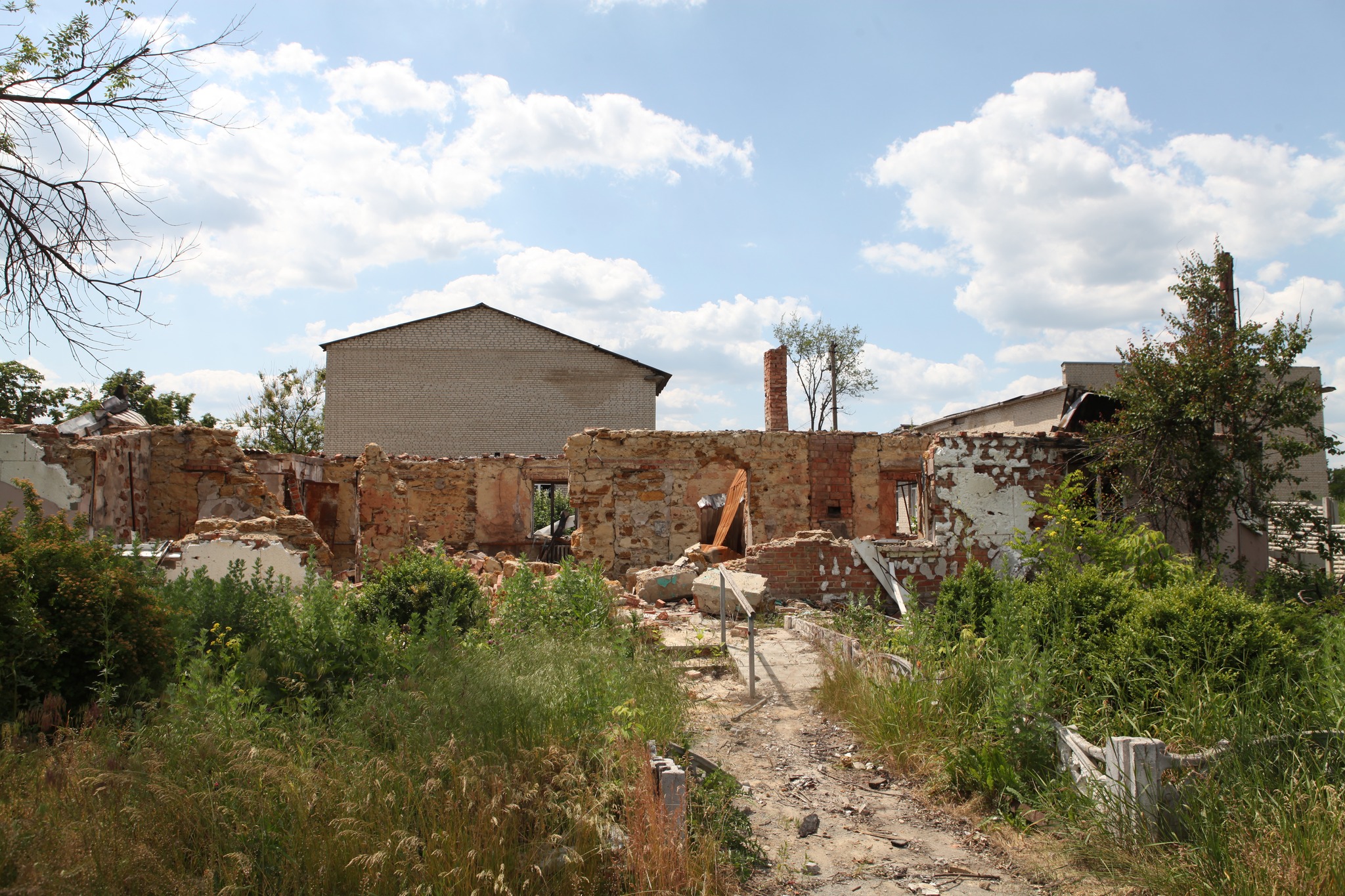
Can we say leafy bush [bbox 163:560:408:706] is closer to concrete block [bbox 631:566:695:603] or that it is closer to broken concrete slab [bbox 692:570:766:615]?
broken concrete slab [bbox 692:570:766:615]

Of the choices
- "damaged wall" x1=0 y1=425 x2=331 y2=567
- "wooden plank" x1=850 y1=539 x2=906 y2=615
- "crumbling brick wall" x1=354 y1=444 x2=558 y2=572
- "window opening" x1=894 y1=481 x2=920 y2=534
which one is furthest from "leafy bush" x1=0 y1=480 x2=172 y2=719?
"window opening" x1=894 y1=481 x2=920 y2=534

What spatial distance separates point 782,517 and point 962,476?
4375 millimetres

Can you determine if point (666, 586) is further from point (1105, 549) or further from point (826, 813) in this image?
point (826, 813)

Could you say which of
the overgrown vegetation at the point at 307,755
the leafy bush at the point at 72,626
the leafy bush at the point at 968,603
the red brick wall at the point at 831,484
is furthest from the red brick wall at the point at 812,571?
the leafy bush at the point at 72,626

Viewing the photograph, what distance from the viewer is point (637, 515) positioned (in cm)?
1394

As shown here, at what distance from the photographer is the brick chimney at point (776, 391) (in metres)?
18.6

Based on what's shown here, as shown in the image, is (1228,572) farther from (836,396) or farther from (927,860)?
(836,396)

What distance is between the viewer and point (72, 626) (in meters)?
4.27

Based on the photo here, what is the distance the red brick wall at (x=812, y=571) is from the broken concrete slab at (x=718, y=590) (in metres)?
0.28

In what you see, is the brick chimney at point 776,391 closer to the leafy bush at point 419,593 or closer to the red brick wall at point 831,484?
the red brick wall at point 831,484

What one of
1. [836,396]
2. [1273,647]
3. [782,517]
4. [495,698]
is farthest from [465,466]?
[836,396]

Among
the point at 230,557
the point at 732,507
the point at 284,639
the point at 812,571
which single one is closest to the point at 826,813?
the point at 284,639

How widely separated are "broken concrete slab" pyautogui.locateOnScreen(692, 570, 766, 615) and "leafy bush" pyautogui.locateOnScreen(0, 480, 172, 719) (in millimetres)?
6769

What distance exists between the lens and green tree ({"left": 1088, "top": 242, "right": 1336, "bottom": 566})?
9.53 m
